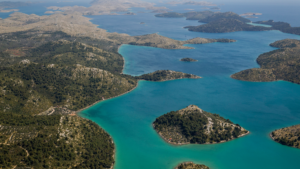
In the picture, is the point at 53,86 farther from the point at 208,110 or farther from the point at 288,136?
the point at 288,136

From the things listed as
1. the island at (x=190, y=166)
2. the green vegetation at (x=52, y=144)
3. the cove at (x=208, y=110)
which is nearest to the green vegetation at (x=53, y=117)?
the green vegetation at (x=52, y=144)

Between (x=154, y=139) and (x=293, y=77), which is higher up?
(x=293, y=77)

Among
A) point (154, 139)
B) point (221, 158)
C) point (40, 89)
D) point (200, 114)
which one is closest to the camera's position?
point (221, 158)

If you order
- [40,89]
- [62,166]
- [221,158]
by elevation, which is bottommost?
[221,158]

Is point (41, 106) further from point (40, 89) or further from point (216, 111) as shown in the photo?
point (216, 111)

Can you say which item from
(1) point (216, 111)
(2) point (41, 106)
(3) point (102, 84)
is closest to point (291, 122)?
(1) point (216, 111)

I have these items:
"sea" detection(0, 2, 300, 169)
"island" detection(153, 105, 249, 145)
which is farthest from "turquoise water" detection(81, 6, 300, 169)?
"island" detection(153, 105, 249, 145)

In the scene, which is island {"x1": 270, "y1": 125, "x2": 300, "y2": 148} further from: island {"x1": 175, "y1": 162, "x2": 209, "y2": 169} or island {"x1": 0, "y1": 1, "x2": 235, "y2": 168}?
island {"x1": 0, "y1": 1, "x2": 235, "y2": 168}
